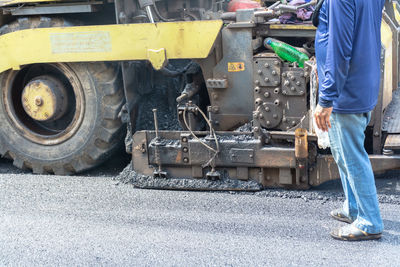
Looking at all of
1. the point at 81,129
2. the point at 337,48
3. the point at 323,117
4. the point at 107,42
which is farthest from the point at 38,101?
the point at 337,48

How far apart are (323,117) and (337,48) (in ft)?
1.45

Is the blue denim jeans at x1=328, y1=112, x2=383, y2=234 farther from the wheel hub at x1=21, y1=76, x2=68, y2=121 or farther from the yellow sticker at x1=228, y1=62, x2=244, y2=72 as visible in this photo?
the wheel hub at x1=21, y1=76, x2=68, y2=121

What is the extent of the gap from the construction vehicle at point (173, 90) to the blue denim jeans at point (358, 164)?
2.17 feet

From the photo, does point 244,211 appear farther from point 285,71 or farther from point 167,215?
point 285,71

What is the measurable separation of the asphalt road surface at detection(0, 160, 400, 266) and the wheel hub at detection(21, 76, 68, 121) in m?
0.71

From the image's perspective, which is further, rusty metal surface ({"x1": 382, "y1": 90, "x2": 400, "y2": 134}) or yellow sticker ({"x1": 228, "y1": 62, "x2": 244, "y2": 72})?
yellow sticker ({"x1": 228, "y1": 62, "x2": 244, "y2": 72})

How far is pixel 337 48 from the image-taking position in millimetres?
3195

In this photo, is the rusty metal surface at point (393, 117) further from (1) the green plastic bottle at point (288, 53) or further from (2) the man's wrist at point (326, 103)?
(2) the man's wrist at point (326, 103)

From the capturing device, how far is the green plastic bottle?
4320 millimetres

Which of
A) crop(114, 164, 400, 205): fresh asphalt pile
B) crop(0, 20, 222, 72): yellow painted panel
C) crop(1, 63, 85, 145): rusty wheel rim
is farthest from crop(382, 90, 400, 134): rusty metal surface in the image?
crop(1, 63, 85, 145): rusty wheel rim

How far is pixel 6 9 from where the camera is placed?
200 inches

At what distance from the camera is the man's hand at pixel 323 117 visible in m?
3.30

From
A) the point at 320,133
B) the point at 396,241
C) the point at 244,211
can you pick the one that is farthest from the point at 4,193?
the point at 396,241

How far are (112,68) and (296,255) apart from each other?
255 centimetres
